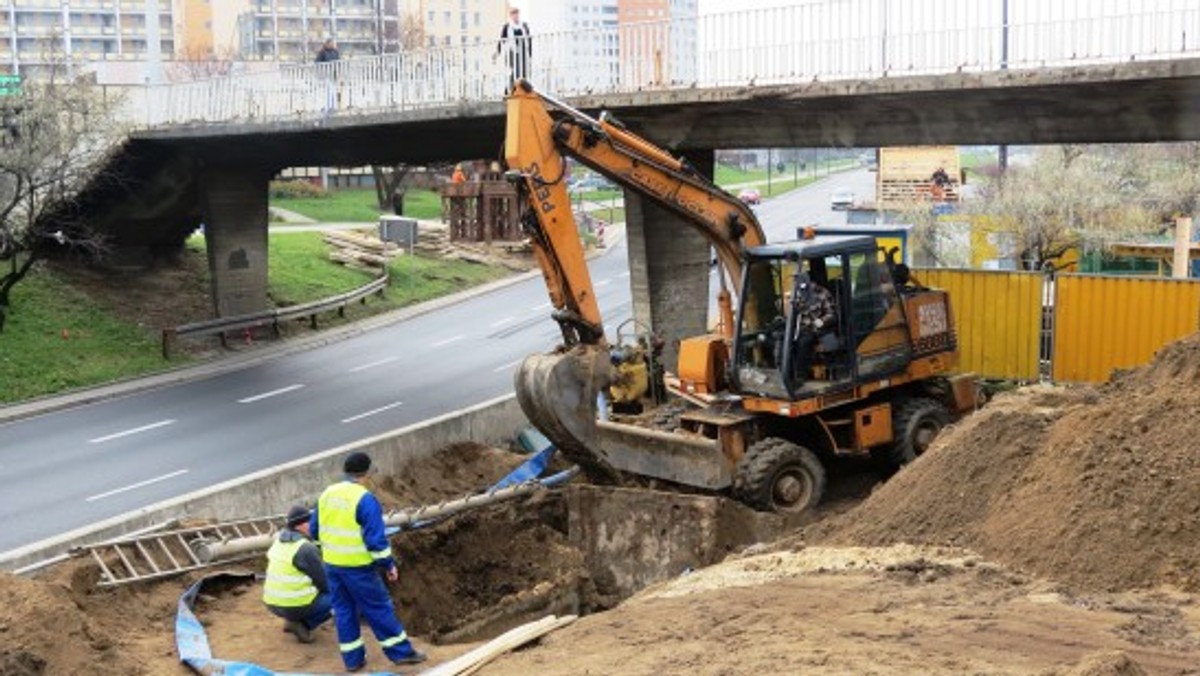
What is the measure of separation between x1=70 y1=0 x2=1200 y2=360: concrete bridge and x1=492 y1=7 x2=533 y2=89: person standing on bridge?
32cm

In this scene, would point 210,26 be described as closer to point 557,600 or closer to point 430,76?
point 430,76

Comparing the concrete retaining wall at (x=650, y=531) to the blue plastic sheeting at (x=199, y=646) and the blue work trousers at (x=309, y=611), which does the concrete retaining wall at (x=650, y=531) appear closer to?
the blue plastic sheeting at (x=199, y=646)

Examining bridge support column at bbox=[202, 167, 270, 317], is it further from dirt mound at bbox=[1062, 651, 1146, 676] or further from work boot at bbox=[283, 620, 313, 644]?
dirt mound at bbox=[1062, 651, 1146, 676]

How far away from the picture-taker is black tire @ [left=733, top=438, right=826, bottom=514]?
44.4 feet

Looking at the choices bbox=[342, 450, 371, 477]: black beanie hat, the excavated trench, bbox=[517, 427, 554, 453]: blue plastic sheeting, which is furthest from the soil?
bbox=[517, 427, 554, 453]: blue plastic sheeting

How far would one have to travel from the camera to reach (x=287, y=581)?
10.5 m

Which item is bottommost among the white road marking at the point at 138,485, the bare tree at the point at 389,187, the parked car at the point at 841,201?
the white road marking at the point at 138,485

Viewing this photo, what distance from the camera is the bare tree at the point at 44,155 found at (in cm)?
2766

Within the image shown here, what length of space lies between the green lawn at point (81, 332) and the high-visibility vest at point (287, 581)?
1785 centimetres

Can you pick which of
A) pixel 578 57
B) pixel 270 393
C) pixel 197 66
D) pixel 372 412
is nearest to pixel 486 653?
pixel 578 57

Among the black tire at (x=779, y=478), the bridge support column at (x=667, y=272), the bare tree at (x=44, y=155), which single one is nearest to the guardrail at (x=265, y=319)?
the bare tree at (x=44, y=155)

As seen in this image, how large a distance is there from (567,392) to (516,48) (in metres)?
9.92

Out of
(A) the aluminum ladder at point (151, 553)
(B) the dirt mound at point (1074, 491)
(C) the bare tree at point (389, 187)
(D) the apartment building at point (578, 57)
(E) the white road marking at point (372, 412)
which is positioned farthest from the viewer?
(C) the bare tree at point (389, 187)

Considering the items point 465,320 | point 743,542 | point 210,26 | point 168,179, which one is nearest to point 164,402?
point 168,179
